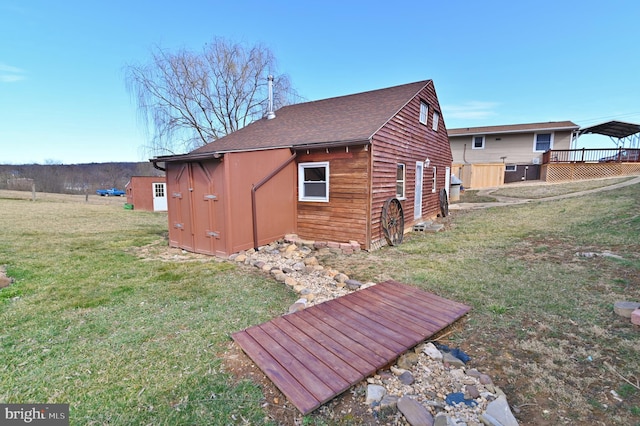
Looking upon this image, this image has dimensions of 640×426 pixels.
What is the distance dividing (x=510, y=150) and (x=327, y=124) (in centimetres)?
1872

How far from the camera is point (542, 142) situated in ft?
65.8

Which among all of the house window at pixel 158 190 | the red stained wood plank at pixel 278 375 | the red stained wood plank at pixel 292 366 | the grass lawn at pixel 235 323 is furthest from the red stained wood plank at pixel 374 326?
the house window at pixel 158 190

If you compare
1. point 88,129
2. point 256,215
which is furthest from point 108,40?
point 256,215

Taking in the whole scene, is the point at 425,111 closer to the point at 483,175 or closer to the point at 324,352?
the point at 324,352

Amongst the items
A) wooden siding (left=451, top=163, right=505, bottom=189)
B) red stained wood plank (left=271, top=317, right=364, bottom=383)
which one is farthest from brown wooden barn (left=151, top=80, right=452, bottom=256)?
wooden siding (left=451, top=163, right=505, bottom=189)

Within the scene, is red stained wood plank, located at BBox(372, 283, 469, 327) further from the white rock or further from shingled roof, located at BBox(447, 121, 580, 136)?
shingled roof, located at BBox(447, 121, 580, 136)

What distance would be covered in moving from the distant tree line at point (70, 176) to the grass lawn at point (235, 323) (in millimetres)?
35426

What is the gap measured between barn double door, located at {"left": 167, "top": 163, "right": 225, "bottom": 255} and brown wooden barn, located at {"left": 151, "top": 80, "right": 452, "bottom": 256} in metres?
0.02

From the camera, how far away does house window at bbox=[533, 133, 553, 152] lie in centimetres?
1980

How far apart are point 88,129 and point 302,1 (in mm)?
17396

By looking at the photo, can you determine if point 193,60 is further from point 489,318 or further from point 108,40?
point 489,318

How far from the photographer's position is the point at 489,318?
3.52 meters

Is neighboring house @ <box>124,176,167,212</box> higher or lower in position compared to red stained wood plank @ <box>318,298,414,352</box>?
higher

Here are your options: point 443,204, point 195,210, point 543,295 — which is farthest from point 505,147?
point 195,210
